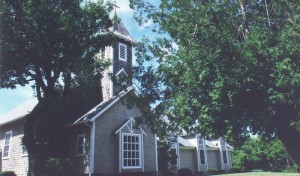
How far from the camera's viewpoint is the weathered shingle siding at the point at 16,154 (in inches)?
1001

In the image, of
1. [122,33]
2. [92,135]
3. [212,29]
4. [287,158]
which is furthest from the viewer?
[287,158]

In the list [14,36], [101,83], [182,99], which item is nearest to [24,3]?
[14,36]

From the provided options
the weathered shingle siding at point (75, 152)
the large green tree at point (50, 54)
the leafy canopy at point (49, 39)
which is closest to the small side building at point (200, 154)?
the weathered shingle siding at point (75, 152)

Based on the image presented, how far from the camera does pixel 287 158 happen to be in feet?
122

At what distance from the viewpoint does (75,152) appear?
22.7 m

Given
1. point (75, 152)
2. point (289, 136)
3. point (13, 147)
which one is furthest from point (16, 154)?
point (289, 136)

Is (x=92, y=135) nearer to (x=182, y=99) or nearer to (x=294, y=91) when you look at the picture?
(x=182, y=99)

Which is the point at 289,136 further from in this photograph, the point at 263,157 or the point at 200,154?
the point at 263,157

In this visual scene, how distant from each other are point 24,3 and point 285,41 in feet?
53.8

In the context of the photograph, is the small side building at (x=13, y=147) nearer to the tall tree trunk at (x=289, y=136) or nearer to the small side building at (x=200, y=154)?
the small side building at (x=200, y=154)

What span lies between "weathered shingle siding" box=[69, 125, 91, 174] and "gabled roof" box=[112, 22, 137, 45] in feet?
32.7

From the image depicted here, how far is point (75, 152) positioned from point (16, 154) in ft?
25.9

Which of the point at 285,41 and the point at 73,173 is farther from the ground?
the point at 285,41

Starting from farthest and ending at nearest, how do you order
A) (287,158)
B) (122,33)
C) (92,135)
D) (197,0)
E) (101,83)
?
1. (287,158)
2. (122,33)
3. (101,83)
4. (92,135)
5. (197,0)
